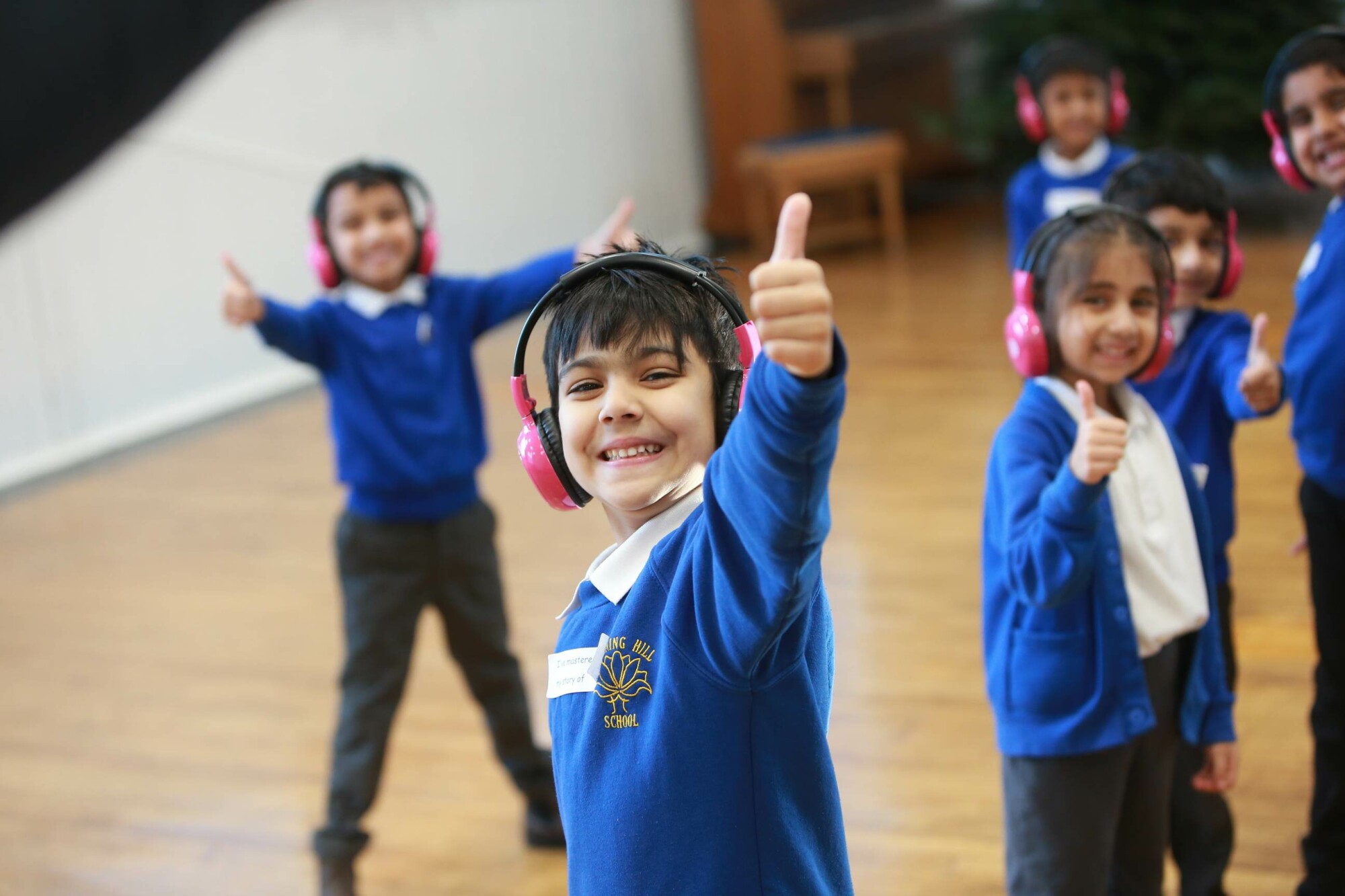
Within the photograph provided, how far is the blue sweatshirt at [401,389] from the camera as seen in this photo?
7.45 ft

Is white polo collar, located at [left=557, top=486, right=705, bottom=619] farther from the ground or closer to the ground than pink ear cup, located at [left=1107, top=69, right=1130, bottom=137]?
closer to the ground

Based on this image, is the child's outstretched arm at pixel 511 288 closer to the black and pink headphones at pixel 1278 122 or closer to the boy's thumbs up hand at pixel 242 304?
the boy's thumbs up hand at pixel 242 304

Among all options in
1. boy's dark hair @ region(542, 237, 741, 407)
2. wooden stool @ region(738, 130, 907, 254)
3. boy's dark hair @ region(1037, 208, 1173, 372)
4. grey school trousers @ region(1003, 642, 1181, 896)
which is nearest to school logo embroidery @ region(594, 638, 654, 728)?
boy's dark hair @ region(542, 237, 741, 407)

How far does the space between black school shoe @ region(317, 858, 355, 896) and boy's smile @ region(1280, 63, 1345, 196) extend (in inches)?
67.7

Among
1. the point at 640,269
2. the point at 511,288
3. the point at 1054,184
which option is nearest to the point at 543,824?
the point at 511,288

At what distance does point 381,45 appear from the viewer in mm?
5766

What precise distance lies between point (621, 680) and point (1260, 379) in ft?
3.52

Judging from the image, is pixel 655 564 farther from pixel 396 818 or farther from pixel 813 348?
pixel 396 818

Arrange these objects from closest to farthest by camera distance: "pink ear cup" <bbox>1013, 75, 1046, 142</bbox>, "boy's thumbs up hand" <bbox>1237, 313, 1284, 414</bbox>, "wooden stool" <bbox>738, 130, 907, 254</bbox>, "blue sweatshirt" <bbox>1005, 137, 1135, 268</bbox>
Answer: "boy's thumbs up hand" <bbox>1237, 313, 1284, 414</bbox> < "blue sweatshirt" <bbox>1005, 137, 1135, 268</bbox> < "pink ear cup" <bbox>1013, 75, 1046, 142</bbox> < "wooden stool" <bbox>738, 130, 907, 254</bbox>

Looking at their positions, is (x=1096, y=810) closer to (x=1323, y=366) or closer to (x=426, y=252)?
(x=1323, y=366)

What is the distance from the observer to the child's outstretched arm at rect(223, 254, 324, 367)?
7.27 feet

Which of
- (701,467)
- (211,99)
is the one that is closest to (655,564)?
(701,467)

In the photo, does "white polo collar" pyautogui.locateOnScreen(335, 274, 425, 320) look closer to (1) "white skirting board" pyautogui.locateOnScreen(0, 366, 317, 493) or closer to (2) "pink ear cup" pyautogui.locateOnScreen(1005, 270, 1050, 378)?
(2) "pink ear cup" pyautogui.locateOnScreen(1005, 270, 1050, 378)

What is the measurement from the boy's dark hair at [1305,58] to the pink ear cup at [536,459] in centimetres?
127
